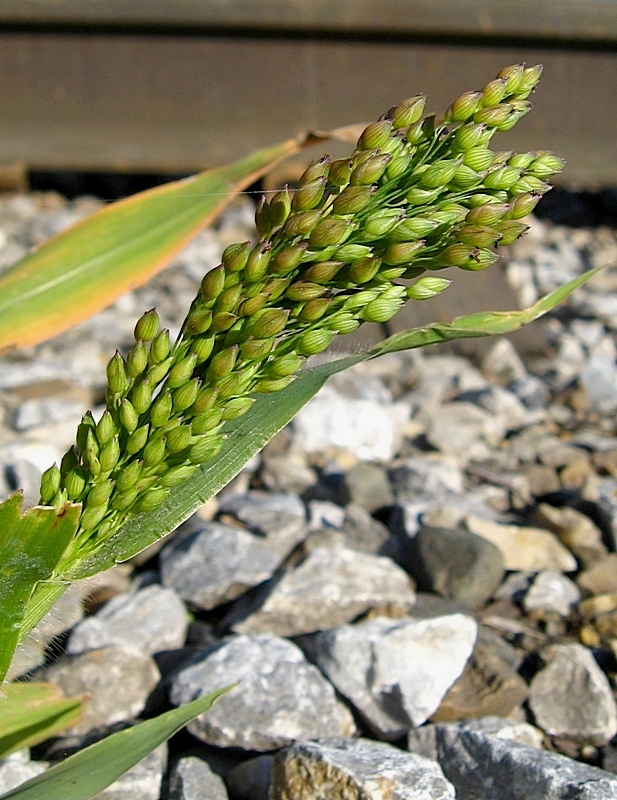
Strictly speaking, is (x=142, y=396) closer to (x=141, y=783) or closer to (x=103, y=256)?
(x=141, y=783)

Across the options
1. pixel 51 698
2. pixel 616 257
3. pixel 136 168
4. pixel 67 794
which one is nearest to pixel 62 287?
pixel 51 698

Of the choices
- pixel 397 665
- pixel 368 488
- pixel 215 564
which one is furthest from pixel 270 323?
pixel 368 488

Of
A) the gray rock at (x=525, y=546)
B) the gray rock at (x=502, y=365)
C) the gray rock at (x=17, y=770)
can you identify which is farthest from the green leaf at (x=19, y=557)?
the gray rock at (x=502, y=365)

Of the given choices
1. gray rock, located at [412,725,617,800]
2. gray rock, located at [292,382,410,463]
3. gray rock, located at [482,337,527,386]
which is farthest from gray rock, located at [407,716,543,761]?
gray rock, located at [482,337,527,386]

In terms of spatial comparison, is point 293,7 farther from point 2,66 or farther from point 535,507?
point 535,507

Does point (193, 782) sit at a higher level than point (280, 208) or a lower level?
lower
